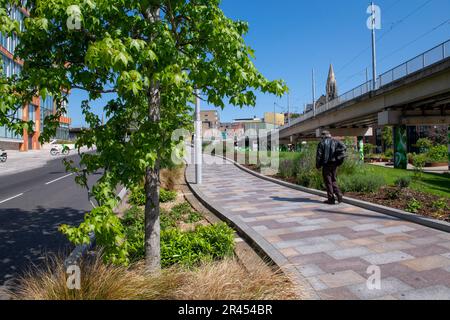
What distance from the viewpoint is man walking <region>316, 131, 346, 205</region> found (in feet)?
27.6

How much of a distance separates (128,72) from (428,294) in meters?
3.64

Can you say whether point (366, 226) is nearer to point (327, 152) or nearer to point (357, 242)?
point (357, 242)

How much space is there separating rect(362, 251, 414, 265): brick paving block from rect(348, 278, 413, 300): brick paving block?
639 millimetres

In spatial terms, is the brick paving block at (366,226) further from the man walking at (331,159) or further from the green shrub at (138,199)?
the green shrub at (138,199)

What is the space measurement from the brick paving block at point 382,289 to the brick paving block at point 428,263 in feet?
1.92

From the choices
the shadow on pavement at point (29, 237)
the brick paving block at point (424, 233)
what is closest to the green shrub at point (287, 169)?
the brick paving block at point (424, 233)

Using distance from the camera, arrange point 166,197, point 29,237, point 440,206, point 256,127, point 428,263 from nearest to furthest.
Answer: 1. point 428,263
2. point 29,237
3. point 440,206
4. point 166,197
5. point 256,127

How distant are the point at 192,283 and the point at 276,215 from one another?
4.56 m

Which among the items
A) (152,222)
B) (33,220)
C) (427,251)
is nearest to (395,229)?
(427,251)

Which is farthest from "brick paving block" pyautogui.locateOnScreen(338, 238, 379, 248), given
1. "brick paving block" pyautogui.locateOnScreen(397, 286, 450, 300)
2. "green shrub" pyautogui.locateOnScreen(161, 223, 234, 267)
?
"green shrub" pyautogui.locateOnScreen(161, 223, 234, 267)

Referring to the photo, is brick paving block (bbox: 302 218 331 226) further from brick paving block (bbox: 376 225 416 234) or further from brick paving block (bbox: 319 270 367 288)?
brick paving block (bbox: 319 270 367 288)

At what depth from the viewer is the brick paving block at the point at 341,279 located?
385 cm

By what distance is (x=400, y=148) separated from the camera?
85.7 feet
